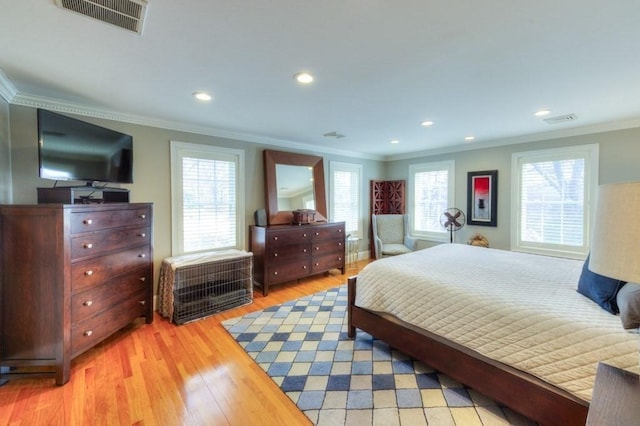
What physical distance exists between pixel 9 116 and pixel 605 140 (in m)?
6.65

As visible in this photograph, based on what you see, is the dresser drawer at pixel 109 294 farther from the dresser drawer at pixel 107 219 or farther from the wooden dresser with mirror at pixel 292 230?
the wooden dresser with mirror at pixel 292 230

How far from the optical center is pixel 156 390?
6.17ft

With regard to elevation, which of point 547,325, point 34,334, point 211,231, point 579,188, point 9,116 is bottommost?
point 34,334

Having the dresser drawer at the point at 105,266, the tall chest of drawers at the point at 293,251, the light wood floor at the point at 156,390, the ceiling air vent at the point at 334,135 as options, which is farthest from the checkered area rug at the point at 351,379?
the ceiling air vent at the point at 334,135

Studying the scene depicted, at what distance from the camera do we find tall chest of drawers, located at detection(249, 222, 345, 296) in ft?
12.2

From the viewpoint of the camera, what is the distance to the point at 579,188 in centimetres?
371

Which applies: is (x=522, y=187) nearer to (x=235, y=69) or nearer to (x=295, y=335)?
(x=295, y=335)

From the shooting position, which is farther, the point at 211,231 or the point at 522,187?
the point at 522,187

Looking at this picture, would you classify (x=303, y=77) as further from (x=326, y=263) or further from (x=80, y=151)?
(x=326, y=263)

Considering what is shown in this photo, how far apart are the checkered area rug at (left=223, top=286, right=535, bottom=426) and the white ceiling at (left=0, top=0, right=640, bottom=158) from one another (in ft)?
7.51

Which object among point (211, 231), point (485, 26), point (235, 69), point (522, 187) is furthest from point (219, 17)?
point (522, 187)

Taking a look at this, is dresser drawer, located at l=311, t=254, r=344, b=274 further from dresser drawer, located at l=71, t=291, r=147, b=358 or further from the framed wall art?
the framed wall art

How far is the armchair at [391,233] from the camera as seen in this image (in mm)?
5082

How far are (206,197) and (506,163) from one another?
4.70 metres
